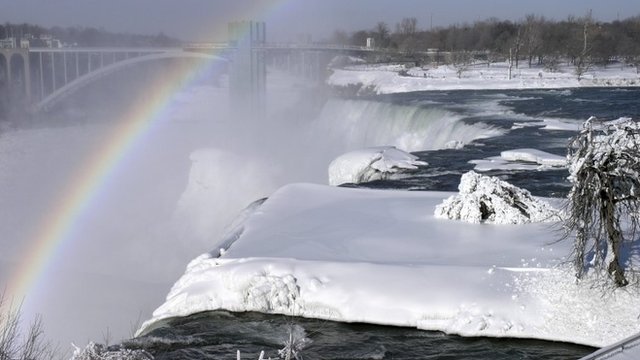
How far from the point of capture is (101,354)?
727 cm

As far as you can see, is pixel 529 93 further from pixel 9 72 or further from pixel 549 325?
pixel 9 72

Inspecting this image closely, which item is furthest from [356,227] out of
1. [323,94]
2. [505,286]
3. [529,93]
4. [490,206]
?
[323,94]

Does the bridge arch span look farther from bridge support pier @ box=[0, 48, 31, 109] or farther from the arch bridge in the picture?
bridge support pier @ box=[0, 48, 31, 109]

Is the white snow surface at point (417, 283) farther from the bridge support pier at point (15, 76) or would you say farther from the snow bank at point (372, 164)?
the bridge support pier at point (15, 76)

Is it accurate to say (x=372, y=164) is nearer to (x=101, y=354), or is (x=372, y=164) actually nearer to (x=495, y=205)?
(x=495, y=205)

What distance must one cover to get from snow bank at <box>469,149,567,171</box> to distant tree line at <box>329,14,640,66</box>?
3423 cm

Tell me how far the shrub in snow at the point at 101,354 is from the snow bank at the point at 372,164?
11.9m

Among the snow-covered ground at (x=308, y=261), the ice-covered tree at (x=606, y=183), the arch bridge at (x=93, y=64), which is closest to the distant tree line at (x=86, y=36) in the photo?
the arch bridge at (x=93, y=64)

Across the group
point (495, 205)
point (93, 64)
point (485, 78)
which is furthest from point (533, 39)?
point (495, 205)

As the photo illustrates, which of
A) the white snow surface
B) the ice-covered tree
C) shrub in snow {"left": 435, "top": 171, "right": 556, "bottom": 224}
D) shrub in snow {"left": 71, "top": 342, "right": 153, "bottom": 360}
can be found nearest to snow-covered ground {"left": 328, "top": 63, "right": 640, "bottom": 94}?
shrub in snow {"left": 435, "top": 171, "right": 556, "bottom": 224}

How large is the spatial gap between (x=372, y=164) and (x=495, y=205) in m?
6.81

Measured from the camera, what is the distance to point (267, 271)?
33.6ft

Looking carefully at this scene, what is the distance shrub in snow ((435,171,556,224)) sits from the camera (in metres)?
12.7

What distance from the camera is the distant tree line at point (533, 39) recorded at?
59875 millimetres
